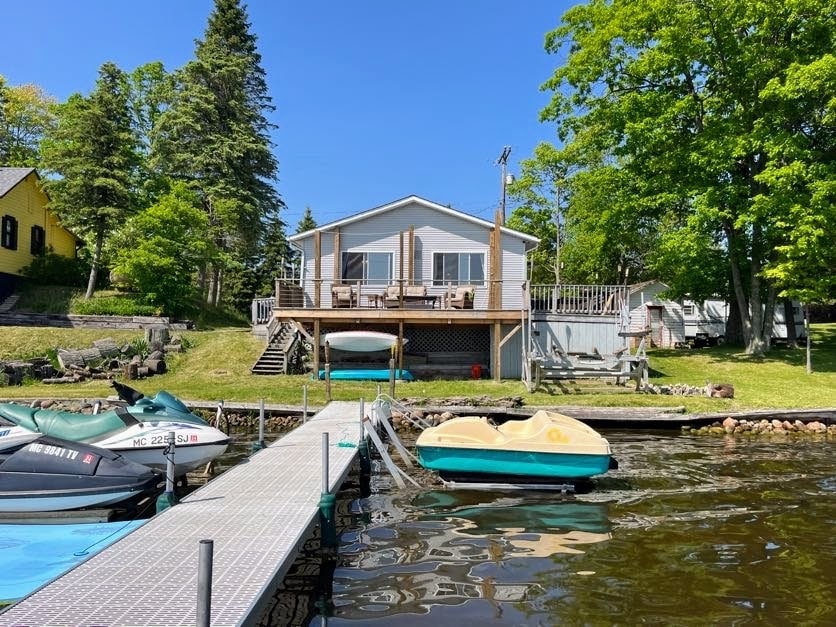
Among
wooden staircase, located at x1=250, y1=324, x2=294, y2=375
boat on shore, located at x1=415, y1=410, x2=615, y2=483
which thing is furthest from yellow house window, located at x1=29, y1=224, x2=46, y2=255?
boat on shore, located at x1=415, y1=410, x2=615, y2=483

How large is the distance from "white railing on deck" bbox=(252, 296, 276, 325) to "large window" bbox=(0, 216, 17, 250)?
12.7 meters

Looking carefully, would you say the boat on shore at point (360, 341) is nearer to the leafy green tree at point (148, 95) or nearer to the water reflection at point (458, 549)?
the water reflection at point (458, 549)

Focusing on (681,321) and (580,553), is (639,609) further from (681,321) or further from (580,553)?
(681,321)

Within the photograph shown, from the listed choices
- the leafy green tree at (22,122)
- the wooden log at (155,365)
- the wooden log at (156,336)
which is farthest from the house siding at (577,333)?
the leafy green tree at (22,122)

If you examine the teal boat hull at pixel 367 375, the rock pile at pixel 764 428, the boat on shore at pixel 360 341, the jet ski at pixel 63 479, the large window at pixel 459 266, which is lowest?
the rock pile at pixel 764 428

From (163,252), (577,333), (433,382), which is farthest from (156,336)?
(577,333)

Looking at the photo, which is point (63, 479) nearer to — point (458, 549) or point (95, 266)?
point (458, 549)

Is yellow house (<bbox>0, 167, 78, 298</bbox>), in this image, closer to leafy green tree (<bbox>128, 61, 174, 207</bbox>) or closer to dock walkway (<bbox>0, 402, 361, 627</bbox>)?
leafy green tree (<bbox>128, 61, 174, 207</bbox>)

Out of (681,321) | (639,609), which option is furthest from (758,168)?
(639,609)

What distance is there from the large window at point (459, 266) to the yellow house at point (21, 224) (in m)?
21.7

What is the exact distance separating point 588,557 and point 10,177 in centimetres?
3408

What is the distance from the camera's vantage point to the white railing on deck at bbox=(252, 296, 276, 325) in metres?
27.8

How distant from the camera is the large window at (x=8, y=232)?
29.6 meters

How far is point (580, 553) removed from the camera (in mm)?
7340
